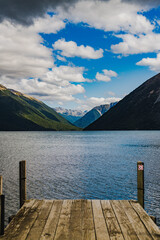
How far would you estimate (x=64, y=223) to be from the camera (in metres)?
9.49

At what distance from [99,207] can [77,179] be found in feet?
73.9

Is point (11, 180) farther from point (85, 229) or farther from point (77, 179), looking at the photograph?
point (85, 229)

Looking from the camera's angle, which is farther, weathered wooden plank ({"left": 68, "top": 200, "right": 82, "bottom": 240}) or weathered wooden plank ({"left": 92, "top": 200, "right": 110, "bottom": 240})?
weathered wooden plank ({"left": 68, "top": 200, "right": 82, "bottom": 240})

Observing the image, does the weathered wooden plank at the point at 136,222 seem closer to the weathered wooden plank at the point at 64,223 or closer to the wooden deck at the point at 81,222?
the wooden deck at the point at 81,222

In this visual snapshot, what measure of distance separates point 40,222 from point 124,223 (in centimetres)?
350

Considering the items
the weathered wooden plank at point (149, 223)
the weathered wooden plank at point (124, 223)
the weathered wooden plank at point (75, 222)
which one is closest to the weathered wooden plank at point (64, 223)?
the weathered wooden plank at point (75, 222)

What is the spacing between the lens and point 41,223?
945 centimetres

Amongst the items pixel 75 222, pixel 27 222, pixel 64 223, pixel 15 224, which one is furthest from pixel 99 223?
pixel 15 224

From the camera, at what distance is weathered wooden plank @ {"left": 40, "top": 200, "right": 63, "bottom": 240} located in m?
8.37

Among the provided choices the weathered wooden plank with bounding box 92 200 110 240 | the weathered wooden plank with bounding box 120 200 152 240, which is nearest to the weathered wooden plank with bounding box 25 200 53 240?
the weathered wooden plank with bounding box 92 200 110 240

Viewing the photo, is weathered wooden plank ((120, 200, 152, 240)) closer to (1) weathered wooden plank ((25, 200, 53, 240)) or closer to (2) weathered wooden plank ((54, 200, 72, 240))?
(2) weathered wooden plank ((54, 200, 72, 240))

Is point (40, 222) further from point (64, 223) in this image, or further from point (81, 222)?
point (81, 222)

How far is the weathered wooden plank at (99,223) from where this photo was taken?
836 cm

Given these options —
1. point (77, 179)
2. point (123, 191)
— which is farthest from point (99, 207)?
point (77, 179)
